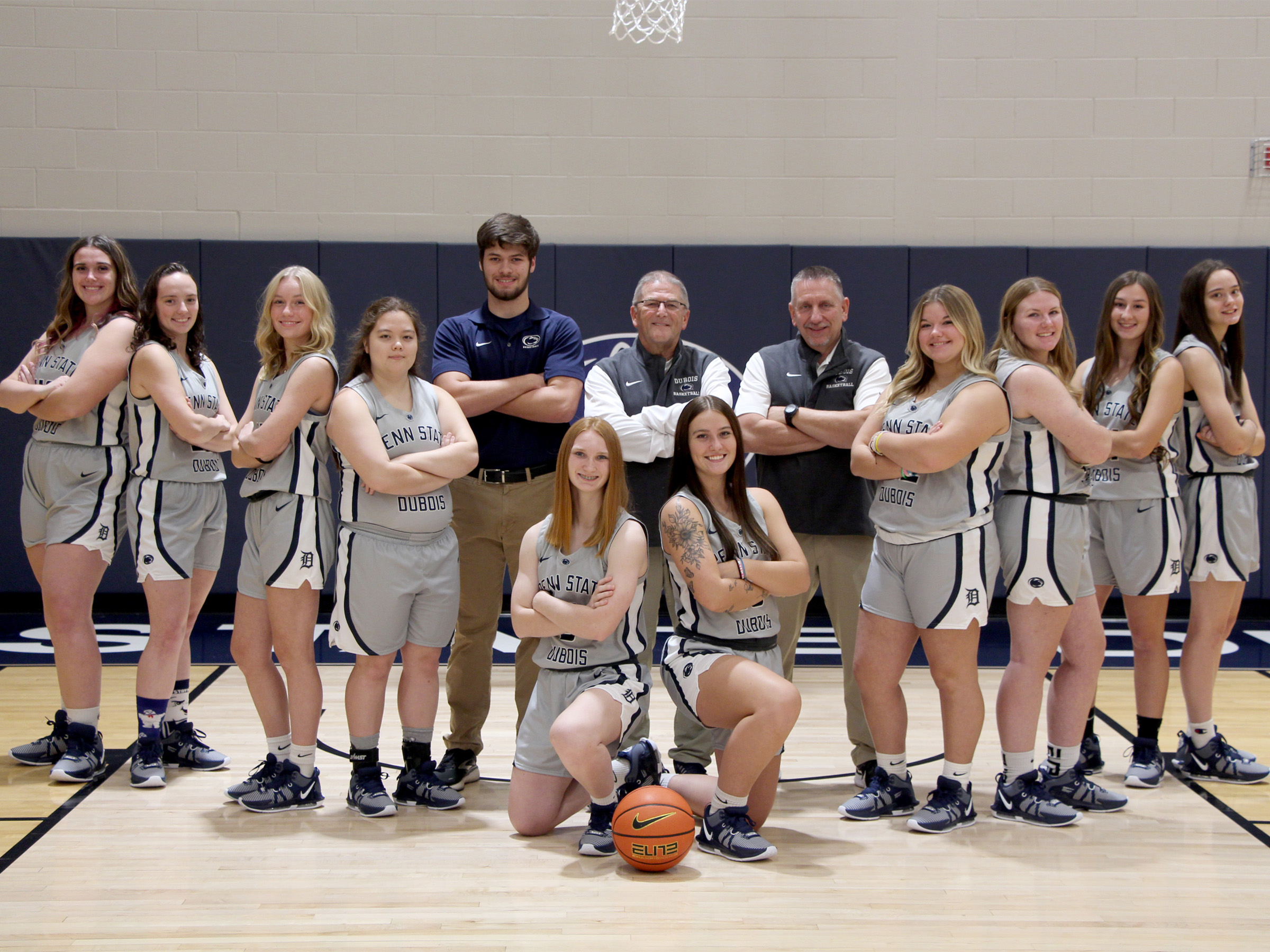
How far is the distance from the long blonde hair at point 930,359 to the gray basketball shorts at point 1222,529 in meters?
1.28

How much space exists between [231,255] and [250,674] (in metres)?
4.29

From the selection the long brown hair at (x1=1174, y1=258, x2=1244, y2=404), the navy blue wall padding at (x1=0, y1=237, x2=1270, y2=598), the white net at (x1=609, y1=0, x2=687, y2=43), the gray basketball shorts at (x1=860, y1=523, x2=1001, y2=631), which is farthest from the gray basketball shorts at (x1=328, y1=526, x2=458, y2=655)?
the white net at (x1=609, y1=0, x2=687, y2=43)

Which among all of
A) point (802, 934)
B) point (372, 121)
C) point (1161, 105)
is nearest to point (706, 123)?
point (372, 121)

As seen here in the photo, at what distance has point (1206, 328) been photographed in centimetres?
418

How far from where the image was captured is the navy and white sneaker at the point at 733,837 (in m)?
3.29

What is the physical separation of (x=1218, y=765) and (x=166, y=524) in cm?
402

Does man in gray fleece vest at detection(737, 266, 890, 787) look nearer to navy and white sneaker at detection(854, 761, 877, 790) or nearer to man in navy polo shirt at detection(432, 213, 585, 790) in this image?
navy and white sneaker at detection(854, 761, 877, 790)

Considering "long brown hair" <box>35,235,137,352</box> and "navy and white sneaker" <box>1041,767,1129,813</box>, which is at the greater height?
"long brown hair" <box>35,235,137,352</box>

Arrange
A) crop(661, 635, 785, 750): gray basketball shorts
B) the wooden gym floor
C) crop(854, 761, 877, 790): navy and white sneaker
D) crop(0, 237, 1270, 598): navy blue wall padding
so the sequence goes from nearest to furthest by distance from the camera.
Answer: the wooden gym floor, crop(661, 635, 785, 750): gray basketball shorts, crop(854, 761, 877, 790): navy and white sneaker, crop(0, 237, 1270, 598): navy blue wall padding

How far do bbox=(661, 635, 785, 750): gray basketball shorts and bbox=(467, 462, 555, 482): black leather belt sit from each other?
91cm

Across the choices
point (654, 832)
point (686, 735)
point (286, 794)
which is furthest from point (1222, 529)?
point (286, 794)

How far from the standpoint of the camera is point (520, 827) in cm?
351

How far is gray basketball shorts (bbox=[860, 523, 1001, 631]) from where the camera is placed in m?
3.49

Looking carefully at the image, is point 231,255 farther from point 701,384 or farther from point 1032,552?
point 1032,552
